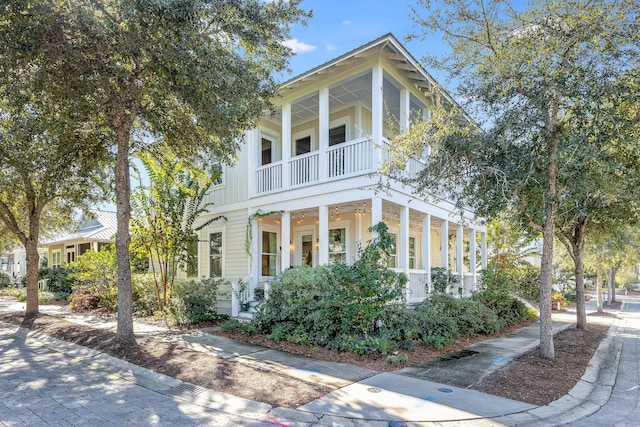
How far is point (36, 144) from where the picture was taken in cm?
971

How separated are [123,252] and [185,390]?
373cm

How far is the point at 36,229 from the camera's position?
445 inches

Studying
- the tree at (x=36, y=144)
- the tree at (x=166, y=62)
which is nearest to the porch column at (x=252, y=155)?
the tree at (x=166, y=62)

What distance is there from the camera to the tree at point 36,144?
7062mm

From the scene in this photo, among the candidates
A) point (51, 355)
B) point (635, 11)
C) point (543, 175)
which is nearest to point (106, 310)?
point (51, 355)

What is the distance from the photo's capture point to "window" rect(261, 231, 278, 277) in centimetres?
1285

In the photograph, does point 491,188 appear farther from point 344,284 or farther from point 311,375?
point 311,375

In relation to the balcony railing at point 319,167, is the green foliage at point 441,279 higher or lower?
lower

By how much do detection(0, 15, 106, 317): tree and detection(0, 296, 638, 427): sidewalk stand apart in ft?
16.0

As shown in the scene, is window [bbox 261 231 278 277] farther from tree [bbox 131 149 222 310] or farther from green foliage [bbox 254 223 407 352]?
green foliage [bbox 254 223 407 352]

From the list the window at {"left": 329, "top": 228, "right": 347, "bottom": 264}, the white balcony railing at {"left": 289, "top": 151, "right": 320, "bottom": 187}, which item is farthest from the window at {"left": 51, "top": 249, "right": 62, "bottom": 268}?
the white balcony railing at {"left": 289, "top": 151, "right": 320, "bottom": 187}

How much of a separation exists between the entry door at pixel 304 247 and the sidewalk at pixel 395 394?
5564mm

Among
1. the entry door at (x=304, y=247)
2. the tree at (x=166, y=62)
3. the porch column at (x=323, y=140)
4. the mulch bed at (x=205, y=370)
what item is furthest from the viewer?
the entry door at (x=304, y=247)

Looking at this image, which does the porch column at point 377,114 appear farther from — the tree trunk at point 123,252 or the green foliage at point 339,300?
the tree trunk at point 123,252
